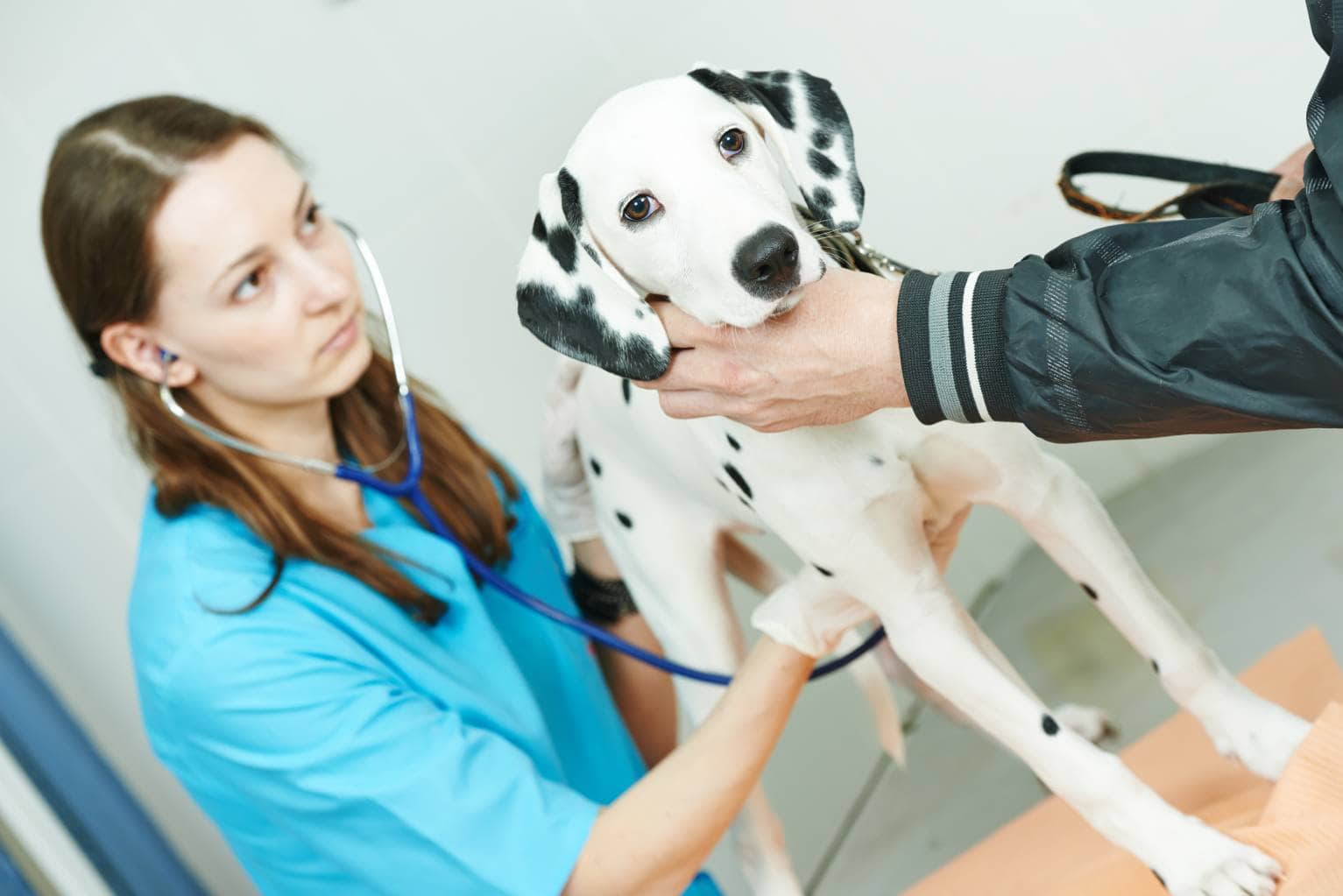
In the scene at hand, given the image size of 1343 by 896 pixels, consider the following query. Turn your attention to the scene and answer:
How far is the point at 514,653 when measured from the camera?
1.80 meters

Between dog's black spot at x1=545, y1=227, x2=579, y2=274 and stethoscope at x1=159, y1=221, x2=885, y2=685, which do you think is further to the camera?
stethoscope at x1=159, y1=221, x2=885, y2=685

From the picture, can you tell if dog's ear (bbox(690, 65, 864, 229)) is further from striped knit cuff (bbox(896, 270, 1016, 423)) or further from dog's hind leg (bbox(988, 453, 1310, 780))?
dog's hind leg (bbox(988, 453, 1310, 780))

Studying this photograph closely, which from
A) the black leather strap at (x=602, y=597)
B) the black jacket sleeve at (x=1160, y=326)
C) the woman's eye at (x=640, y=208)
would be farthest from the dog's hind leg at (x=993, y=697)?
the black leather strap at (x=602, y=597)

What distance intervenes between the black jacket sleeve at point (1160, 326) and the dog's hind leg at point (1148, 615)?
30 cm

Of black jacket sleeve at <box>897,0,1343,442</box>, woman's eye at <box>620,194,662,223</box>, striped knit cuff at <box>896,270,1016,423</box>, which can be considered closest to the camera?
black jacket sleeve at <box>897,0,1343,442</box>

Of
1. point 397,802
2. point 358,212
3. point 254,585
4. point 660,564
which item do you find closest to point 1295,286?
point 660,564

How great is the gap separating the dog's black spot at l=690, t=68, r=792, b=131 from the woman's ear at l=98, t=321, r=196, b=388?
81cm

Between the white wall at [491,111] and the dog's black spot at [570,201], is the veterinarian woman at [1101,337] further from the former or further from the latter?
the white wall at [491,111]

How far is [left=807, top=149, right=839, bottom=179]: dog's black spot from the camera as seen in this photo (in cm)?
106

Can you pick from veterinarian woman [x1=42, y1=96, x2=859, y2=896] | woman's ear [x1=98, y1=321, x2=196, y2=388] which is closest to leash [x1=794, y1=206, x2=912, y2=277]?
veterinarian woman [x1=42, y1=96, x2=859, y2=896]

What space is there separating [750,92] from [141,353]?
0.88 meters

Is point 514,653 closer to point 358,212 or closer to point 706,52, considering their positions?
point 358,212

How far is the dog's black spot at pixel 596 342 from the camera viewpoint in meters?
1.07

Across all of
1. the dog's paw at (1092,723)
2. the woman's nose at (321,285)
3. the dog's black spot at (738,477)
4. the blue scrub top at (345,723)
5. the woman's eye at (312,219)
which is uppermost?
the woman's eye at (312,219)
